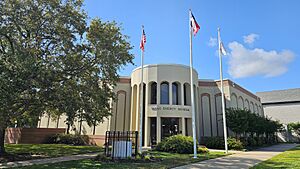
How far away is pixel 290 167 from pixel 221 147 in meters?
12.1

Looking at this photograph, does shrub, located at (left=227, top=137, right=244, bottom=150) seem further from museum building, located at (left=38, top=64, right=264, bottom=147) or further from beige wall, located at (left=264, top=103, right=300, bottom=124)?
beige wall, located at (left=264, top=103, right=300, bottom=124)

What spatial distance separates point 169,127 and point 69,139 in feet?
37.5

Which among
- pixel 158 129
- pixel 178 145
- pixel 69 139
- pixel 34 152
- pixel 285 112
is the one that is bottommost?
pixel 34 152

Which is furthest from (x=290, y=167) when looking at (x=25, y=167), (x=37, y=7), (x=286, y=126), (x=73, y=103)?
(x=286, y=126)

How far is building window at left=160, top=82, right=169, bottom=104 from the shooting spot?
24.1m

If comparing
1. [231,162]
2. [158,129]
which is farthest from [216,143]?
[231,162]

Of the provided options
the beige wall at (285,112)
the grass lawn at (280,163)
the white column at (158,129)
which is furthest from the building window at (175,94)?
Result: the beige wall at (285,112)

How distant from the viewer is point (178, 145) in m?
16.9

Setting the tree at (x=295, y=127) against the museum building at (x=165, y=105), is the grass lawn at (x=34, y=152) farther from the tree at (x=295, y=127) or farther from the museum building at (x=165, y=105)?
the tree at (x=295, y=127)

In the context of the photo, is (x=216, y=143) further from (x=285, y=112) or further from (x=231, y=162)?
(x=285, y=112)

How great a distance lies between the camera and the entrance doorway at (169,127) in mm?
23078

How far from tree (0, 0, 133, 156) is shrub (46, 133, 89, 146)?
10.9 metres

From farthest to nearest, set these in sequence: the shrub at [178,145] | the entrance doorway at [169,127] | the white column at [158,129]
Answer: the entrance doorway at [169,127], the white column at [158,129], the shrub at [178,145]

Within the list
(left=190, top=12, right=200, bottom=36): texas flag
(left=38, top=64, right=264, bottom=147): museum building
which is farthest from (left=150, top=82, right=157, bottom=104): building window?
(left=190, top=12, right=200, bottom=36): texas flag
